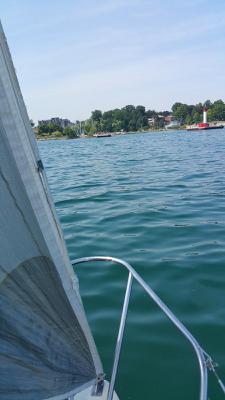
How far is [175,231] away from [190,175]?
785cm

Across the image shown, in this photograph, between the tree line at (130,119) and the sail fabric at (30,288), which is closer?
the sail fabric at (30,288)

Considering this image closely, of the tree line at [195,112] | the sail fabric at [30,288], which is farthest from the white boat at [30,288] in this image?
the tree line at [195,112]

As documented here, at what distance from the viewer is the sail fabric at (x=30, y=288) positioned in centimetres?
167

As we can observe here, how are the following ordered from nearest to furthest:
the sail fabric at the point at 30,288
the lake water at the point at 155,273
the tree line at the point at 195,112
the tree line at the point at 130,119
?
the sail fabric at the point at 30,288
the lake water at the point at 155,273
the tree line at the point at 130,119
the tree line at the point at 195,112

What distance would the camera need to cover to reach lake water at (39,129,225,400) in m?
3.30

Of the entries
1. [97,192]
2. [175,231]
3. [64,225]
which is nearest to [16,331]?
[175,231]

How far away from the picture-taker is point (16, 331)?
1779 mm

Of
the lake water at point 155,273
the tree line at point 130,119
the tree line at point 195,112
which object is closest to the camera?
the lake water at point 155,273

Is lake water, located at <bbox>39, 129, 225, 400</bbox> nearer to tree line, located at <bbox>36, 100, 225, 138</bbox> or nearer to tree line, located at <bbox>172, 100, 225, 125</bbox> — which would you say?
tree line, located at <bbox>36, 100, 225, 138</bbox>

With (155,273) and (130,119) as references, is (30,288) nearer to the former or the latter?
(155,273)

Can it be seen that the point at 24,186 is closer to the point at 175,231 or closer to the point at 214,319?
the point at 214,319

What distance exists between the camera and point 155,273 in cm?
532

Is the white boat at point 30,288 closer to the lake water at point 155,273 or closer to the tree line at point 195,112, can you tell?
the lake water at point 155,273

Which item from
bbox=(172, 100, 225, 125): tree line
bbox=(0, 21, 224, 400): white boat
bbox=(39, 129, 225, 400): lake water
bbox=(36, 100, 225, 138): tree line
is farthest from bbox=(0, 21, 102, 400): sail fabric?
bbox=(172, 100, 225, 125): tree line
